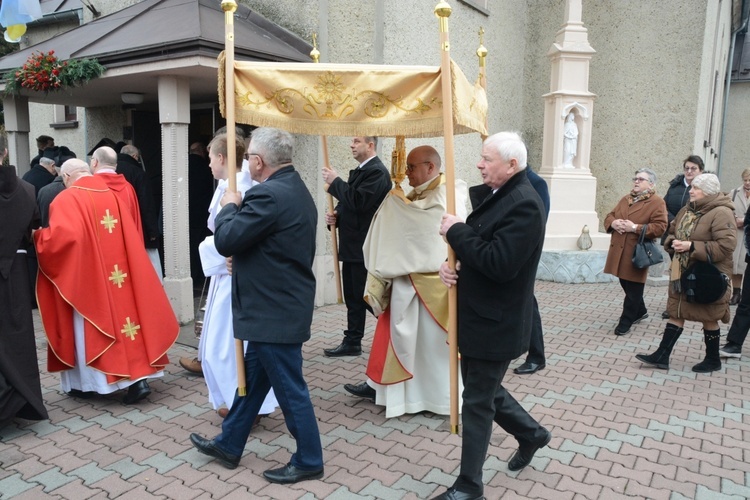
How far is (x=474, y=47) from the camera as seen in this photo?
1054 cm

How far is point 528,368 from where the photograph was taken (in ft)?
17.5

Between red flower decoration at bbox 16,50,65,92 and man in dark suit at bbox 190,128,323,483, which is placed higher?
red flower decoration at bbox 16,50,65,92

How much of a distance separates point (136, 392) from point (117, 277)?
33.7 inches

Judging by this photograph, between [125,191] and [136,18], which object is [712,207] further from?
[136,18]

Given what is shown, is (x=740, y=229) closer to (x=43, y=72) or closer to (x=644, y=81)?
(x=644, y=81)

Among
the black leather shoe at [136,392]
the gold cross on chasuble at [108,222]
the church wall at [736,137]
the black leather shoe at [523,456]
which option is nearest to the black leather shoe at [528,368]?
the black leather shoe at [523,456]

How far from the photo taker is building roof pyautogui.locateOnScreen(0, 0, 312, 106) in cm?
602

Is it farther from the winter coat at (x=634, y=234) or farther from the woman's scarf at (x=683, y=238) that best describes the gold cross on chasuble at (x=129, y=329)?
the winter coat at (x=634, y=234)

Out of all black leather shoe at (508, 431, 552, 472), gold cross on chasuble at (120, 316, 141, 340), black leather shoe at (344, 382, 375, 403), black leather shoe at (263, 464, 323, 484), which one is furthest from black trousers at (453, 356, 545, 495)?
gold cross on chasuble at (120, 316, 141, 340)

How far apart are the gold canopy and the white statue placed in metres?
7.62

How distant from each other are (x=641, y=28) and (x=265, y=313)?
1143cm

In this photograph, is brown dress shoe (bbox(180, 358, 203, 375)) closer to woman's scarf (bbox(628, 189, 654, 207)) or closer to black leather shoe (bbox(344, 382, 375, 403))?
black leather shoe (bbox(344, 382, 375, 403))

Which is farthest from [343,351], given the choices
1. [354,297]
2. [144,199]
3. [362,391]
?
[144,199]

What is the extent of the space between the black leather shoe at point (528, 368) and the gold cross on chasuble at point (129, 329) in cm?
312
